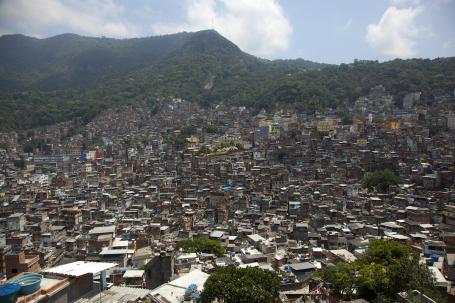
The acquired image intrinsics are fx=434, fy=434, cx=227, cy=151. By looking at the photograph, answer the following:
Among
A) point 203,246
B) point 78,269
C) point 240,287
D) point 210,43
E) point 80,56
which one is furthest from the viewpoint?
point 80,56

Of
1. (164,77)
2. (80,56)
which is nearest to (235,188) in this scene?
(164,77)

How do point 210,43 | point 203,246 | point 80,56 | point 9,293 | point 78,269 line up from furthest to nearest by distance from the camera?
point 80,56 < point 210,43 < point 203,246 < point 78,269 < point 9,293

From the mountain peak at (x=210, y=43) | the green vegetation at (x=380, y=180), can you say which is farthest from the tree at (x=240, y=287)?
the mountain peak at (x=210, y=43)

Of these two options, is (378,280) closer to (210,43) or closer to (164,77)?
(164,77)

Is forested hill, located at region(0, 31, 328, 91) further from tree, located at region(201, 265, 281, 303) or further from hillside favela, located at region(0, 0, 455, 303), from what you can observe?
tree, located at region(201, 265, 281, 303)

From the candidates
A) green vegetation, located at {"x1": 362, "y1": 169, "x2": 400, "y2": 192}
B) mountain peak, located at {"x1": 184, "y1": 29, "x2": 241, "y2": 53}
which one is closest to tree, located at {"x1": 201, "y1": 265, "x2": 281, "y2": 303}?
green vegetation, located at {"x1": 362, "y1": 169, "x2": 400, "y2": 192}

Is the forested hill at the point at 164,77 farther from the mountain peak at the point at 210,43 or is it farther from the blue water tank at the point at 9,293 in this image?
the blue water tank at the point at 9,293
